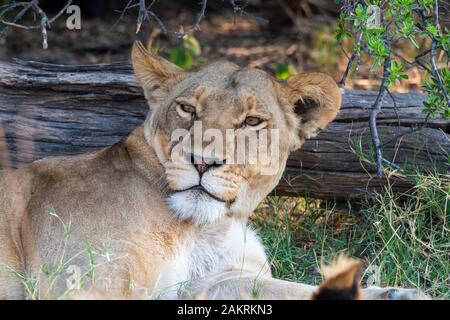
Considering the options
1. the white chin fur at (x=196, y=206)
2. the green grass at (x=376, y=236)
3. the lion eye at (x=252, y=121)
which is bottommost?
the green grass at (x=376, y=236)

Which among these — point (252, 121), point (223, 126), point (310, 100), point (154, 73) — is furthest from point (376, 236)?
point (154, 73)

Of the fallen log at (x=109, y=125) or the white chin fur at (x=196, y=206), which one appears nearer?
the white chin fur at (x=196, y=206)

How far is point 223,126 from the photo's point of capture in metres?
3.30

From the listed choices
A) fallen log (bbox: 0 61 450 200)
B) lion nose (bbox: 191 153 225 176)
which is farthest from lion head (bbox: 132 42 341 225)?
fallen log (bbox: 0 61 450 200)

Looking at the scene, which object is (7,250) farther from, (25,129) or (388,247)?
(388,247)

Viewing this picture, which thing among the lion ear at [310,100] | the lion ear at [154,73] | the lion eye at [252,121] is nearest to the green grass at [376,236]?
the lion ear at [310,100]

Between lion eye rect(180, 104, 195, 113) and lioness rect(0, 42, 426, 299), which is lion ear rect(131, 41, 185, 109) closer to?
lioness rect(0, 42, 426, 299)

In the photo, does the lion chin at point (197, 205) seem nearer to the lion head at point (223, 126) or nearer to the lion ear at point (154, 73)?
the lion head at point (223, 126)

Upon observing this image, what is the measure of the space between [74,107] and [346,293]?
2020 millimetres

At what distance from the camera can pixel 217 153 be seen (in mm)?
Answer: 3197

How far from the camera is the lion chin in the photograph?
3.26 m

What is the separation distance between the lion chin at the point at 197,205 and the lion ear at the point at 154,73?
1.64ft

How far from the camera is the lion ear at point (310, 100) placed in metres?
3.52

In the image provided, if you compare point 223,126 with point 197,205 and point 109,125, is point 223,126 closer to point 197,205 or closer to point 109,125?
point 197,205
